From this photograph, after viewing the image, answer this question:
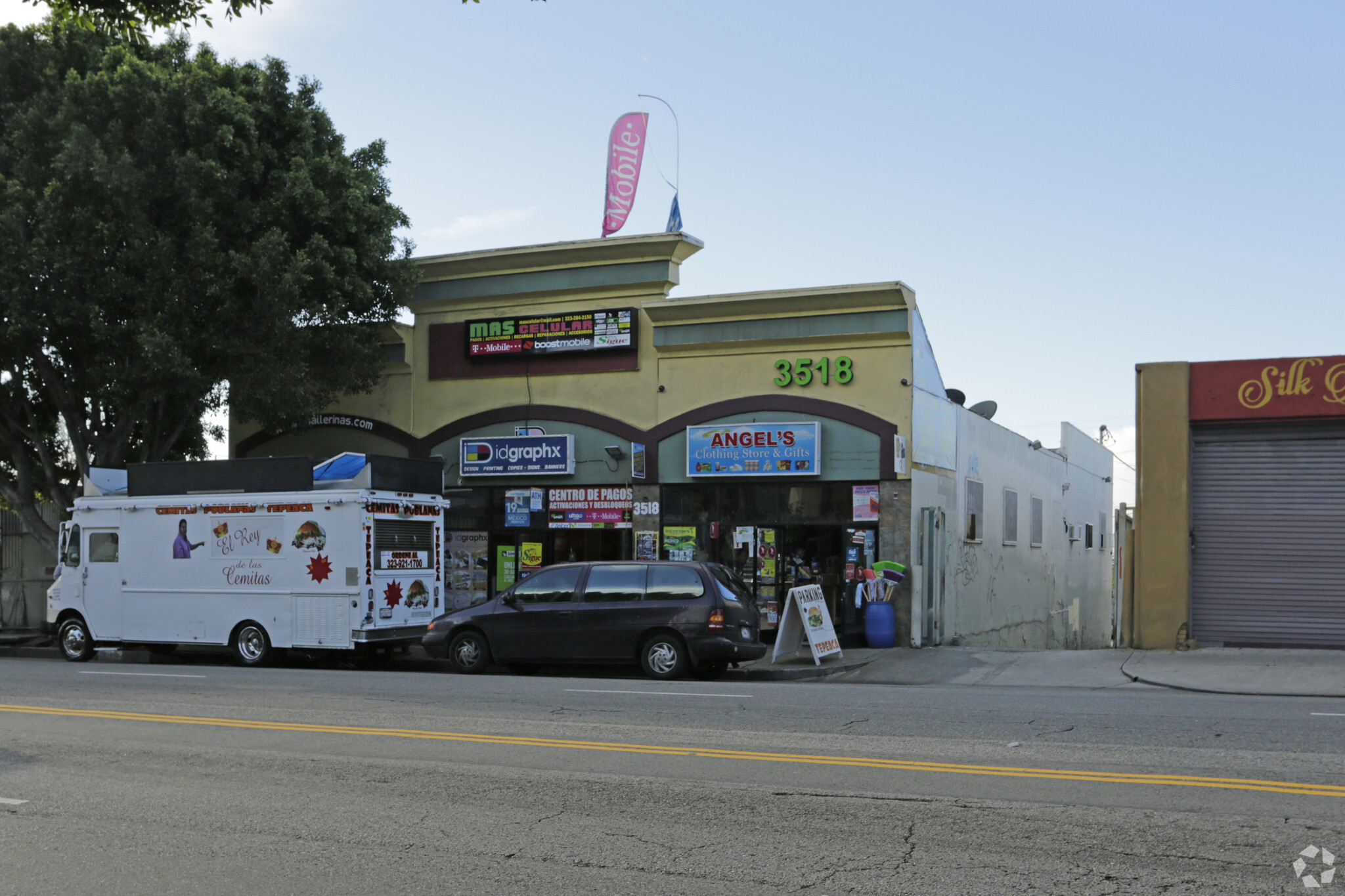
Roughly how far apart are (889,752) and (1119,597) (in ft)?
36.4

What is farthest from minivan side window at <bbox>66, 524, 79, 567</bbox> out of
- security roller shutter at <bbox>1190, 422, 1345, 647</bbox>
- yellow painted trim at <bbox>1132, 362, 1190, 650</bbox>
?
security roller shutter at <bbox>1190, 422, 1345, 647</bbox>

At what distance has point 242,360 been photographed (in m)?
20.8

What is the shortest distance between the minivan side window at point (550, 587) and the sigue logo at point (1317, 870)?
11114 mm

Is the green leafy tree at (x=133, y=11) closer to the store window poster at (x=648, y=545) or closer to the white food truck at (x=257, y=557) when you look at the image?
the white food truck at (x=257, y=557)

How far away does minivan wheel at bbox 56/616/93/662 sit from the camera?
1986 centimetres

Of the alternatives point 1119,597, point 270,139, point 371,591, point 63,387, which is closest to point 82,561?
point 63,387

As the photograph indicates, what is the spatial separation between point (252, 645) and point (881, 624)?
31.4 feet

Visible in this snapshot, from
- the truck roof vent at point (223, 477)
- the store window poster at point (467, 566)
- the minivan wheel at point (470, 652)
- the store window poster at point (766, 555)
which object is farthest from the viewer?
the store window poster at point (467, 566)

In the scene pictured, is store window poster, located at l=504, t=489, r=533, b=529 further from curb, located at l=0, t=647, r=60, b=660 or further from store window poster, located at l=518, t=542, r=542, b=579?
curb, located at l=0, t=647, r=60, b=660

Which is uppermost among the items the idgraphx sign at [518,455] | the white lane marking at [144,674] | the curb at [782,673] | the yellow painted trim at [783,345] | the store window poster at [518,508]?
the yellow painted trim at [783,345]

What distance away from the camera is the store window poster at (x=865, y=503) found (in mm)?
19438

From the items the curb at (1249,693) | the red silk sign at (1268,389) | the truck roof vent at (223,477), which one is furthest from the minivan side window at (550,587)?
the red silk sign at (1268,389)

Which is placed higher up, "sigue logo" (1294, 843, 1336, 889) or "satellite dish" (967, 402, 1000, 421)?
"satellite dish" (967, 402, 1000, 421)

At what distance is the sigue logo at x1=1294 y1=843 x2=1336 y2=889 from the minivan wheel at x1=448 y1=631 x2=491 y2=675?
12.0 meters
